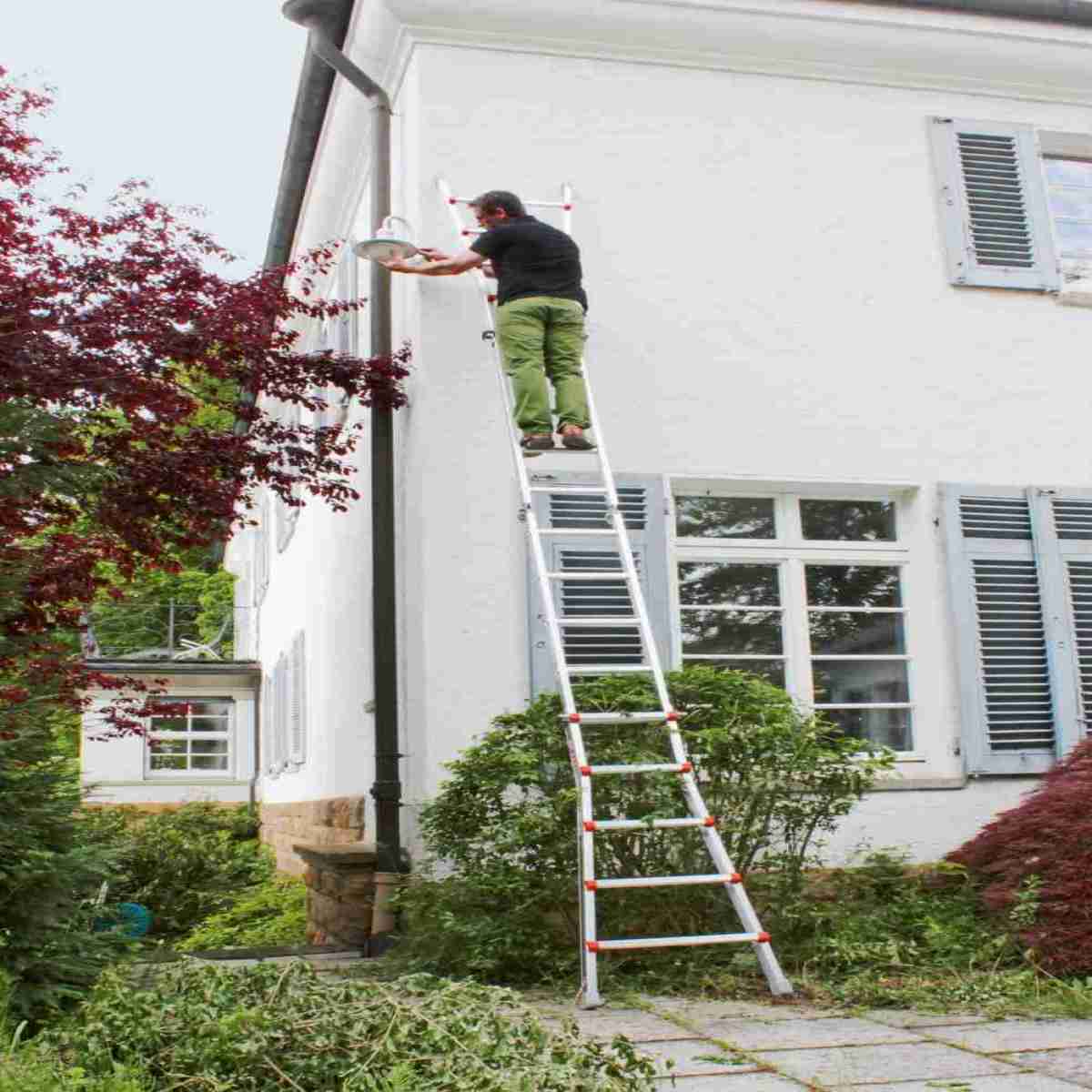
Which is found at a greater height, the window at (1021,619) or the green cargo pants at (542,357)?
the green cargo pants at (542,357)

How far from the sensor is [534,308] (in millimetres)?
6477

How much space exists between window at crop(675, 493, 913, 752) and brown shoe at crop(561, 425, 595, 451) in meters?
1.19

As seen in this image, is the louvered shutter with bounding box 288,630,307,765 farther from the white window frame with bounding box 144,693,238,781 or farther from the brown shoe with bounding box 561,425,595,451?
the white window frame with bounding box 144,693,238,781

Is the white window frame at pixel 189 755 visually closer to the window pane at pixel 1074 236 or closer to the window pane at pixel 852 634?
the window pane at pixel 852 634

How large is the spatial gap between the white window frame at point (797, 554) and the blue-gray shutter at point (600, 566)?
0.37ft

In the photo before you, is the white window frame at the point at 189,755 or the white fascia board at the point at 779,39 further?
the white window frame at the point at 189,755

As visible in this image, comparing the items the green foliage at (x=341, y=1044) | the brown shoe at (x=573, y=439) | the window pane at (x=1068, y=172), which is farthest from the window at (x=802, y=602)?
the green foliage at (x=341, y=1044)

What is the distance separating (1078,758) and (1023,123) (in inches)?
165

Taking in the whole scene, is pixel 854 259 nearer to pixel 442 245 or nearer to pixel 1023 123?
pixel 1023 123

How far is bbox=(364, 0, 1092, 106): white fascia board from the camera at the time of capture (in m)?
7.58

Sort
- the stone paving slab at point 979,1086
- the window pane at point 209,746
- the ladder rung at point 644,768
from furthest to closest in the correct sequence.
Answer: the window pane at point 209,746 → the ladder rung at point 644,768 → the stone paving slab at point 979,1086

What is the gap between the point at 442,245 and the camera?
23.9 ft

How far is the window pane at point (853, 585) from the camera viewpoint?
24.6ft

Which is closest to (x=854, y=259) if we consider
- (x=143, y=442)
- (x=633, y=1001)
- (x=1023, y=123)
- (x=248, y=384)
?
(x=1023, y=123)
